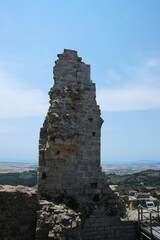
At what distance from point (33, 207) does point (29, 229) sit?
2.42 feet

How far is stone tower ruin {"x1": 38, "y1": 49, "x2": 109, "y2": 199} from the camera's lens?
1288 centimetres

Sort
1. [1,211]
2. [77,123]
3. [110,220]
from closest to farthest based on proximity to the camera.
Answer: [1,211] → [110,220] → [77,123]

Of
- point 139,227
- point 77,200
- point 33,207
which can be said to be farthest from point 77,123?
point 139,227

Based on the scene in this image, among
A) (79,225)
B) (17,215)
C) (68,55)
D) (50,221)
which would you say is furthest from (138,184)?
(50,221)

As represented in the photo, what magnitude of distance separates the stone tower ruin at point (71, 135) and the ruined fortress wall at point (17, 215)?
4.97 ft

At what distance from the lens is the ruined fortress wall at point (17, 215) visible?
36.4ft

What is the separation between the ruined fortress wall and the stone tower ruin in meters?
1.52

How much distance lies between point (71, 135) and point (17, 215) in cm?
360

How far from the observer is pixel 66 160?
A: 42.9ft

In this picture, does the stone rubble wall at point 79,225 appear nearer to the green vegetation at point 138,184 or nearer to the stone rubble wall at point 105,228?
the stone rubble wall at point 105,228

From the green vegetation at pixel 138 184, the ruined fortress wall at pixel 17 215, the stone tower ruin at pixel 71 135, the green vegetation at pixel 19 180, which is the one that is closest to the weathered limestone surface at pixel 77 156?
the stone tower ruin at pixel 71 135

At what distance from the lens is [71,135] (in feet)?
42.5

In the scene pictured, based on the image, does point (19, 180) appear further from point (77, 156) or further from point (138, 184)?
point (77, 156)

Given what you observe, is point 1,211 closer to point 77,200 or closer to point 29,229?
point 29,229
